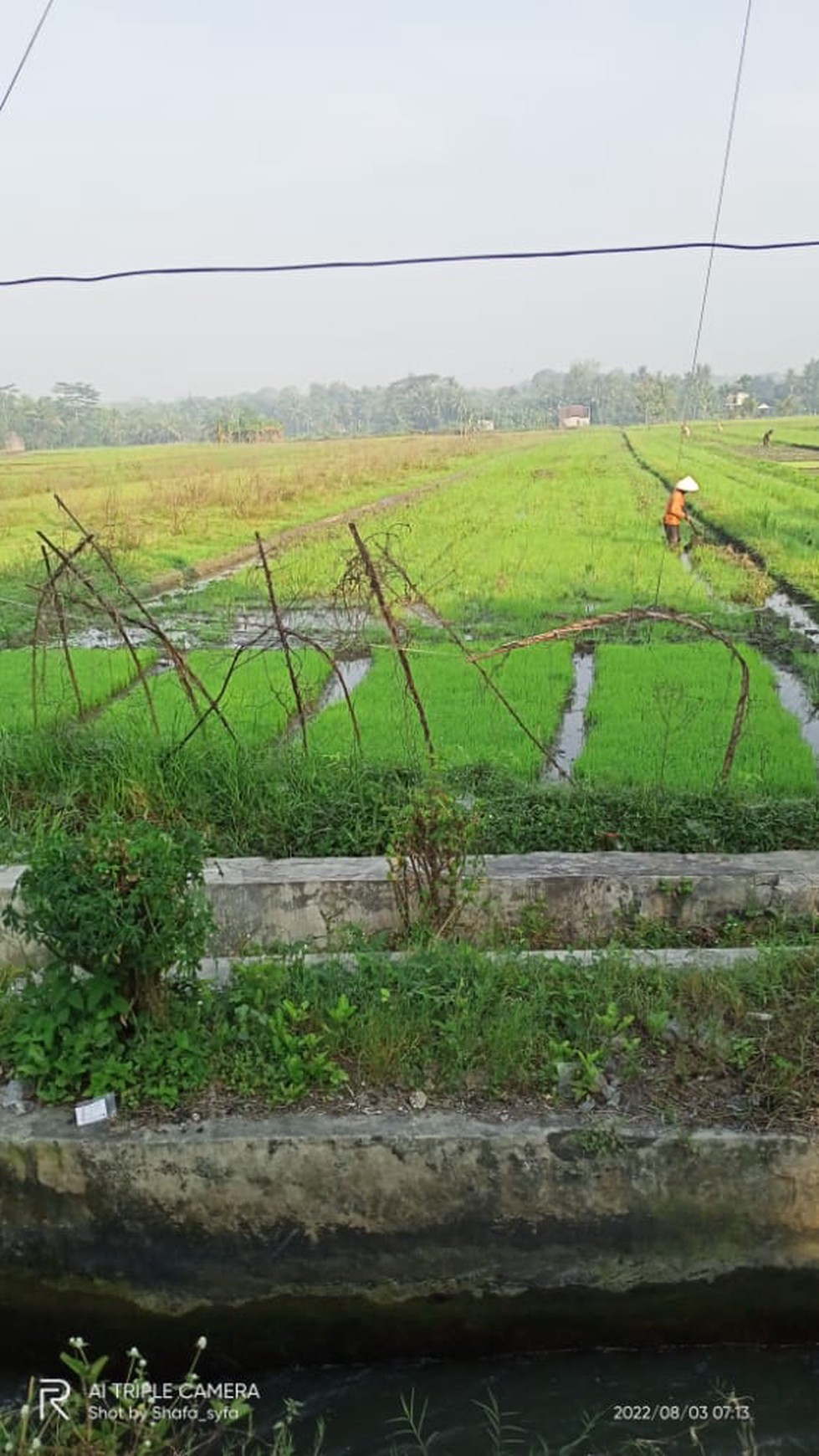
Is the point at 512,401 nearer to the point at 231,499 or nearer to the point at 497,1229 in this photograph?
the point at 231,499

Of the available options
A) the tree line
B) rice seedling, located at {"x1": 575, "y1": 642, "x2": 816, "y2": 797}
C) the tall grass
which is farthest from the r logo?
the tree line

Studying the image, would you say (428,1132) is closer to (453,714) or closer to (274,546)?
(453,714)

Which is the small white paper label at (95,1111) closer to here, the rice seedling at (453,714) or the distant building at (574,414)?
the rice seedling at (453,714)

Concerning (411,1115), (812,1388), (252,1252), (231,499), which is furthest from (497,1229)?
(231,499)

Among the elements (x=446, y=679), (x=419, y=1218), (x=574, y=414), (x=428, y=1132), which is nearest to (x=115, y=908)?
(x=428, y=1132)

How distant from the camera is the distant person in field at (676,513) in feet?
43.4

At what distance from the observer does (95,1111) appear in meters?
2.96

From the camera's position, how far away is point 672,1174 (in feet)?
9.37

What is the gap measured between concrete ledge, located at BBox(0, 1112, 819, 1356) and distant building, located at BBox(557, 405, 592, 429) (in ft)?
235

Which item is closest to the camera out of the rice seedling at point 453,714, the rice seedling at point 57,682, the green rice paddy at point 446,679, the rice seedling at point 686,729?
the green rice paddy at point 446,679

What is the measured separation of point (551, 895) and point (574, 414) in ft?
230

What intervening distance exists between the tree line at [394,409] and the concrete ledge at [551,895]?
47050mm

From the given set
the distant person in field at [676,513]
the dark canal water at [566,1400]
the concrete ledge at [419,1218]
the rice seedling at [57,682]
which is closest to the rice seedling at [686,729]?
the concrete ledge at [419,1218]

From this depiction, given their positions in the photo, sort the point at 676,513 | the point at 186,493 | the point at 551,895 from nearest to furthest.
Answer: the point at 551,895
the point at 676,513
the point at 186,493
